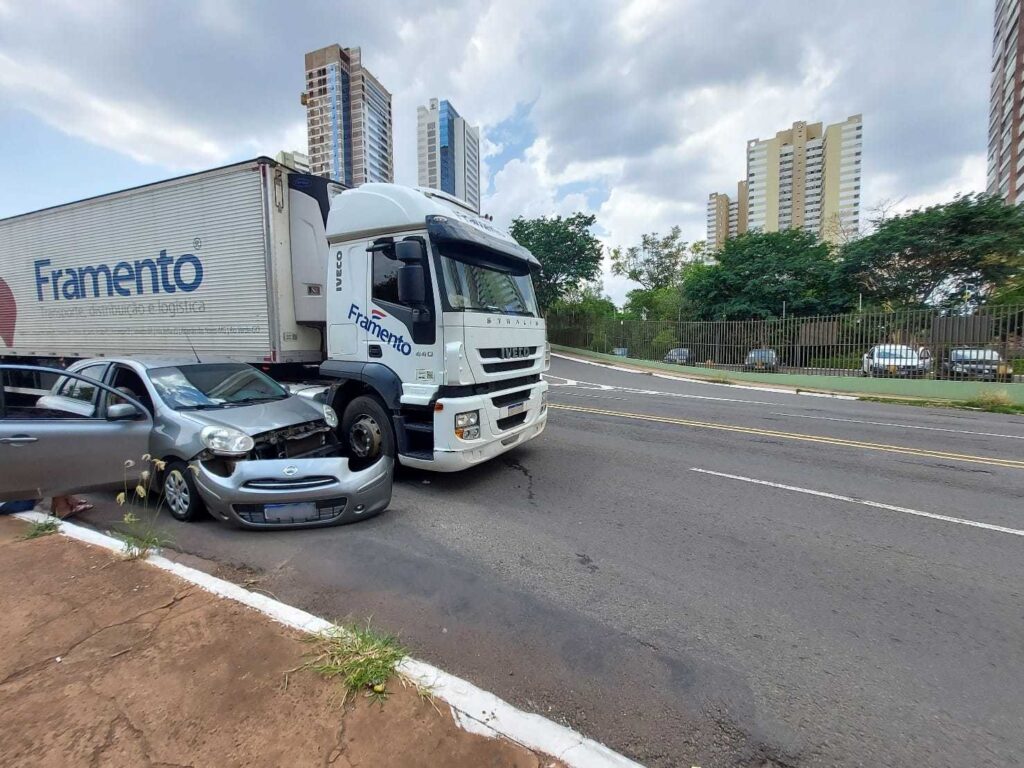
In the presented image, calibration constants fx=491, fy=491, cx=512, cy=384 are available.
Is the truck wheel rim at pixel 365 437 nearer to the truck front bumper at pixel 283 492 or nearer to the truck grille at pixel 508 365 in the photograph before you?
the truck front bumper at pixel 283 492

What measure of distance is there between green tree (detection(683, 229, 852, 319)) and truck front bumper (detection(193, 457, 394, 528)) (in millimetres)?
25126

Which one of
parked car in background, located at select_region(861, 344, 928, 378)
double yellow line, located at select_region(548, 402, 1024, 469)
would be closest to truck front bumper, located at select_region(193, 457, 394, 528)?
double yellow line, located at select_region(548, 402, 1024, 469)

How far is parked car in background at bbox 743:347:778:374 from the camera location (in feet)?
60.4

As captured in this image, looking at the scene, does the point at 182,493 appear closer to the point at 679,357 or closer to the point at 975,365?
the point at 975,365

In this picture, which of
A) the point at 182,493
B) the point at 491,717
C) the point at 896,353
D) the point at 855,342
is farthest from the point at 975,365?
the point at 182,493

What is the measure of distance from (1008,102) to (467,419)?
295 feet

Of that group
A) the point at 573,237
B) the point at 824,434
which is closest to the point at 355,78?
the point at 573,237

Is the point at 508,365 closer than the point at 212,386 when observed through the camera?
No

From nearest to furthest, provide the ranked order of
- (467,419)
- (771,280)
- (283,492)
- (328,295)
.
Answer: (283,492) → (467,419) → (328,295) → (771,280)

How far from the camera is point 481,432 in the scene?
527 cm

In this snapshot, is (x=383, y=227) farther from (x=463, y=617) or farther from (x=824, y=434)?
(x=824, y=434)

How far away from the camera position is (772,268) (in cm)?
2523

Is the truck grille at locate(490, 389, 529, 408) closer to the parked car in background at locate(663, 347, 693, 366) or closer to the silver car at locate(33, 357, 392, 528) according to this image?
the silver car at locate(33, 357, 392, 528)

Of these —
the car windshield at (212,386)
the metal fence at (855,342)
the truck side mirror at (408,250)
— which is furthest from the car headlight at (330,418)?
the metal fence at (855,342)
